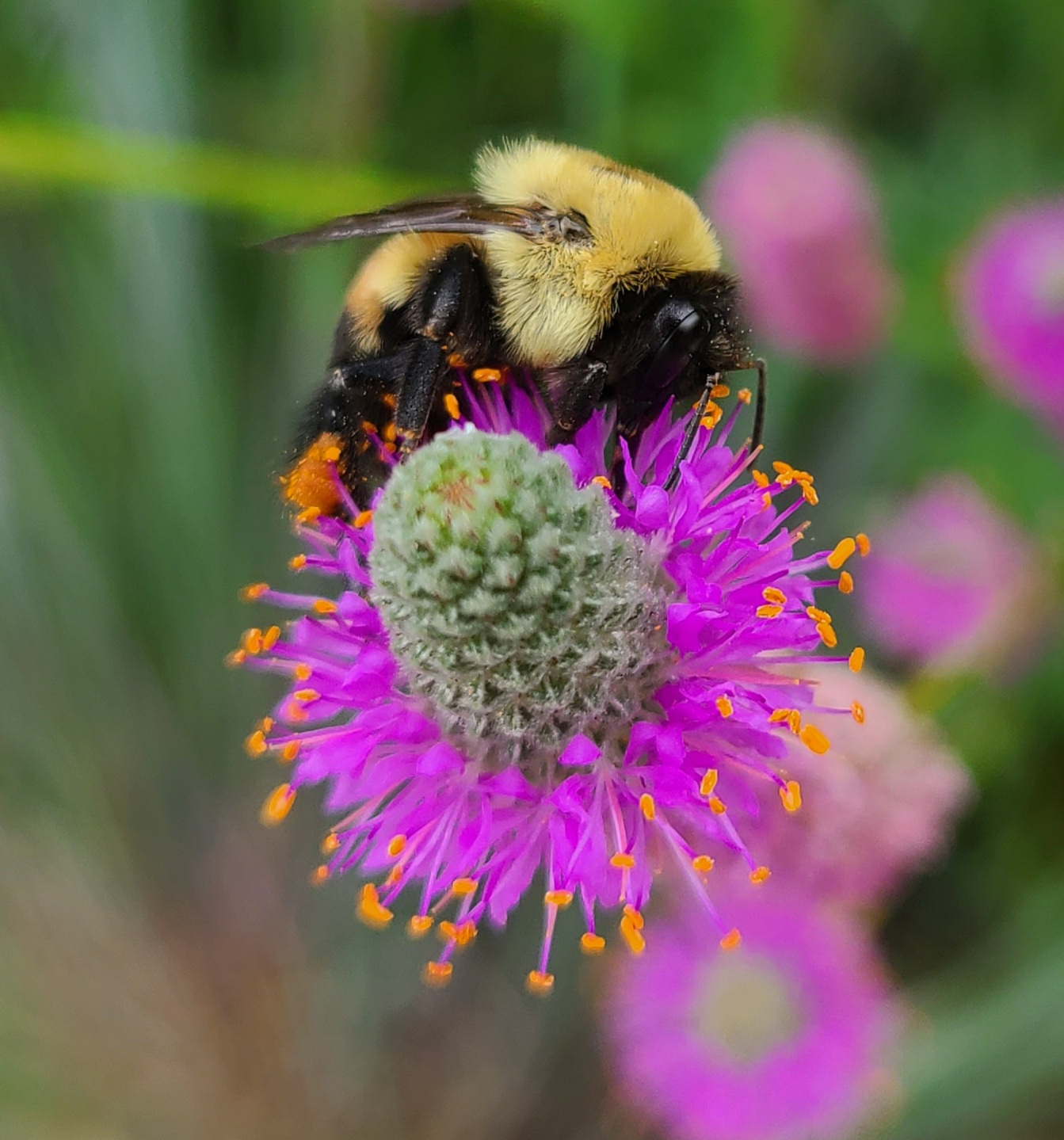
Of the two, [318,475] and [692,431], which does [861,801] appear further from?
Answer: [318,475]

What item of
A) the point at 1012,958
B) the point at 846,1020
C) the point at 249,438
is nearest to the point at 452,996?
the point at 846,1020

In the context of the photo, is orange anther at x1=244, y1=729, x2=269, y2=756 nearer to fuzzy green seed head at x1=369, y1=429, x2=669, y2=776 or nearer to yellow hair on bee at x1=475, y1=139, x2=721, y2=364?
fuzzy green seed head at x1=369, y1=429, x2=669, y2=776

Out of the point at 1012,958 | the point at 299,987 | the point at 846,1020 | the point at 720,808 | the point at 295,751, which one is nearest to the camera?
the point at 720,808

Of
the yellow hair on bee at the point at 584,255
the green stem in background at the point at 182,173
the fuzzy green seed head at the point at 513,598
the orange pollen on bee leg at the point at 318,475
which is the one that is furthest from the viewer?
the green stem in background at the point at 182,173

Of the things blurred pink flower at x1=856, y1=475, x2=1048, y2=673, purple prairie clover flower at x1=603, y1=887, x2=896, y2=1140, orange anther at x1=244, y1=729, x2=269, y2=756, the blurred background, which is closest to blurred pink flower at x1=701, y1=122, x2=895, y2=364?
the blurred background

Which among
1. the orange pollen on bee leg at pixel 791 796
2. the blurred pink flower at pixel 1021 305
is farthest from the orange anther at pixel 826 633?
the blurred pink flower at pixel 1021 305

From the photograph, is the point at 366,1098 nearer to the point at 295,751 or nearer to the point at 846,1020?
the point at 846,1020

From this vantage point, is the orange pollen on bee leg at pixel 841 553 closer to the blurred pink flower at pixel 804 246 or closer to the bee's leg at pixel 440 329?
the bee's leg at pixel 440 329
